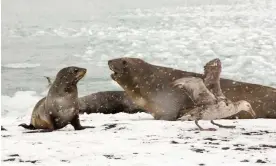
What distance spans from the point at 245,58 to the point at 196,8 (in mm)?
1008

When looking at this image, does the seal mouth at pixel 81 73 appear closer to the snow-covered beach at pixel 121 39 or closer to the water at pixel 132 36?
the snow-covered beach at pixel 121 39

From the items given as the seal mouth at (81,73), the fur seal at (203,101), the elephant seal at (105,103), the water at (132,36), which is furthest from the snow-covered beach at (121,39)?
the fur seal at (203,101)

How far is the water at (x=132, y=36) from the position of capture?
6820mm

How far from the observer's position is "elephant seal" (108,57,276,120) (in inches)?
214

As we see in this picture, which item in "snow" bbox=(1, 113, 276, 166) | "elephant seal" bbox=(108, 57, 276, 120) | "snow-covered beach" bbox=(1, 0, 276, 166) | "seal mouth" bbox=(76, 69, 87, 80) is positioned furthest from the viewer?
"snow-covered beach" bbox=(1, 0, 276, 166)

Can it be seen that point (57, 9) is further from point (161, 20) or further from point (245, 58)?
point (245, 58)

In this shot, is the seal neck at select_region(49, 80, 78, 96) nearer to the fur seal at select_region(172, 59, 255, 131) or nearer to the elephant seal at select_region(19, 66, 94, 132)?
the elephant seal at select_region(19, 66, 94, 132)

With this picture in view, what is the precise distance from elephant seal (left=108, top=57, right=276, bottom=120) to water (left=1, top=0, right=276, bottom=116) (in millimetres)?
710

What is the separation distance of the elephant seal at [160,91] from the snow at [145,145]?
100 cm

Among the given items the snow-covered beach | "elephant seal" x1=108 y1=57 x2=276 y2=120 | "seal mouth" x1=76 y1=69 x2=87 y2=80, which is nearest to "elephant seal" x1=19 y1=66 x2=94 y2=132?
"seal mouth" x1=76 y1=69 x2=87 y2=80

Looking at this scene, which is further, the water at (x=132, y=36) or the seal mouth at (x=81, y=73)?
the water at (x=132, y=36)

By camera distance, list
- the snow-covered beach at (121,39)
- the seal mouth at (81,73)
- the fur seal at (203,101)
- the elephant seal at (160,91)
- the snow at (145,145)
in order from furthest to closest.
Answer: the snow-covered beach at (121,39) < the elephant seal at (160,91) < the seal mouth at (81,73) < the fur seal at (203,101) < the snow at (145,145)

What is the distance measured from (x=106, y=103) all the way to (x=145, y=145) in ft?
11.1

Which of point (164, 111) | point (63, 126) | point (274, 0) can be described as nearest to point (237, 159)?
point (63, 126)
